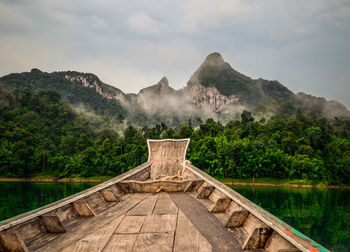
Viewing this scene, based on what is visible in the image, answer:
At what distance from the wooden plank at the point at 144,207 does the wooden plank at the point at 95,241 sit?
437 millimetres

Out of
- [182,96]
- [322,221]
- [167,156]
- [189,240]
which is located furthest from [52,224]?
[182,96]

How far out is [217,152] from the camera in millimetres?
36062

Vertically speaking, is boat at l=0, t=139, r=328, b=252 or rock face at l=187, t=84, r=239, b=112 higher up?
rock face at l=187, t=84, r=239, b=112

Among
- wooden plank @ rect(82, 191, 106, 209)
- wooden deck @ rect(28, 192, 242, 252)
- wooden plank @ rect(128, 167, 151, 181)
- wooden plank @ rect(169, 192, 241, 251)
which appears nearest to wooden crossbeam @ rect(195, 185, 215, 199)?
wooden plank @ rect(169, 192, 241, 251)

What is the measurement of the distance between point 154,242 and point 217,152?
3504 cm

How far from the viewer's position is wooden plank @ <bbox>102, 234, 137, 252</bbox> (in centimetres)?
174

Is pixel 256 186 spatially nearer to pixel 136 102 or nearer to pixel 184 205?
pixel 184 205

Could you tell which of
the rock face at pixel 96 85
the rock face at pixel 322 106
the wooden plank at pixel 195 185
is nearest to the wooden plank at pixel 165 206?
the wooden plank at pixel 195 185

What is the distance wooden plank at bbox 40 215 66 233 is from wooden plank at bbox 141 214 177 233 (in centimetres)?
74

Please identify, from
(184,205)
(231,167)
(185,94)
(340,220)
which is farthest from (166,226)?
(185,94)

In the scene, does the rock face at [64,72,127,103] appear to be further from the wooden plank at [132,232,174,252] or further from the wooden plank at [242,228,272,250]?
the wooden plank at [242,228,272,250]

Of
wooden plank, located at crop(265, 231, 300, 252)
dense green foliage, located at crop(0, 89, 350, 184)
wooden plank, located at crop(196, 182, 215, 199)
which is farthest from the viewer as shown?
dense green foliage, located at crop(0, 89, 350, 184)

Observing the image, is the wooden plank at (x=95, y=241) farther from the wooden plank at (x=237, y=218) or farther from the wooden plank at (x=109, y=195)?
the wooden plank at (x=237, y=218)

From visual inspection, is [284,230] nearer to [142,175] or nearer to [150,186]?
[150,186]
